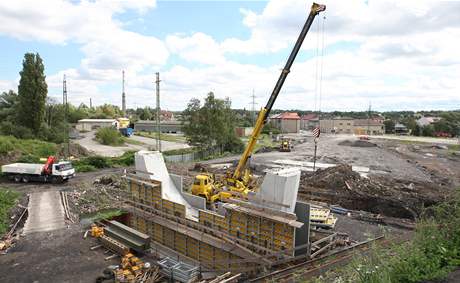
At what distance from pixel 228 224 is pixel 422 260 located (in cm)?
798

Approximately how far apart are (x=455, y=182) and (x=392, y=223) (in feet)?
56.9

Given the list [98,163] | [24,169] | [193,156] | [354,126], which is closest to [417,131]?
[354,126]

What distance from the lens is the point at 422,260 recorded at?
7879 millimetres

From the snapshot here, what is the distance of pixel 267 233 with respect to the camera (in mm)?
12867

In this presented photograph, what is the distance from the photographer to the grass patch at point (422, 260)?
6.48 metres

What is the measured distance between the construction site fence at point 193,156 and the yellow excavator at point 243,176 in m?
21.6

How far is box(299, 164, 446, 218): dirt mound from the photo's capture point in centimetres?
2129

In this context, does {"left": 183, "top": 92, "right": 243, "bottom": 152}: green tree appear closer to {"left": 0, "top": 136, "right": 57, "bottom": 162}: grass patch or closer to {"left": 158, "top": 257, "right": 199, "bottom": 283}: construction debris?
{"left": 0, "top": 136, "right": 57, "bottom": 162}: grass patch

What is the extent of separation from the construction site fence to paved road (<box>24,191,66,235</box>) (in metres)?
18.8

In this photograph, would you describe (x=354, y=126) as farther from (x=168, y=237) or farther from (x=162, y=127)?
(x=168, y=237)

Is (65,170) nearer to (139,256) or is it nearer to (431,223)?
(139,256)

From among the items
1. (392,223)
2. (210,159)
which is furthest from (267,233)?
(210,159)

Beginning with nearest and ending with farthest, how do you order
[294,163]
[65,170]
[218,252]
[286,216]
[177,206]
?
[286,216]
[218,252]
[177,206]
[65,170]
[294,163]

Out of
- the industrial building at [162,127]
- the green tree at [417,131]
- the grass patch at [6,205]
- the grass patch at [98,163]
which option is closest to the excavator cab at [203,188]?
the grass patch at [6,205]
